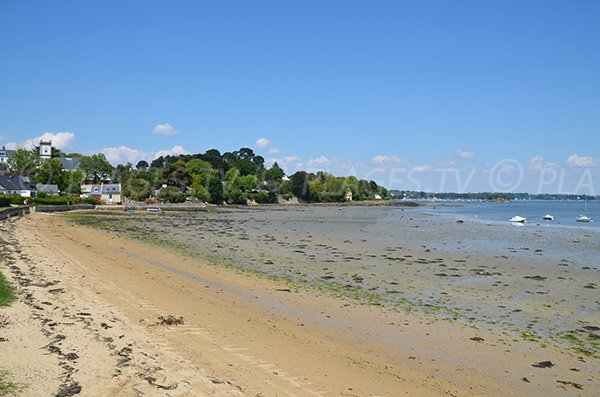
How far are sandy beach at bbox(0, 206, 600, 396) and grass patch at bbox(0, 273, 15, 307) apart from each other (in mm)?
270

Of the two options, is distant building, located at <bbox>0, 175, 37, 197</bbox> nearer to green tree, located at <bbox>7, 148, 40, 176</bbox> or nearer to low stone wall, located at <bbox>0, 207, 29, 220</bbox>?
green tree, located at <bbox>7, 148, 40, 176</bbox>

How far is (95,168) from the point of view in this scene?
110 m

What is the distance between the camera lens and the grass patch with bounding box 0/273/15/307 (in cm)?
984

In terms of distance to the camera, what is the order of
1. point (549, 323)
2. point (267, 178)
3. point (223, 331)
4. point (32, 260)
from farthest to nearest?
point (267, 178), point (32, 260), point (549, 323), point (223, 331)

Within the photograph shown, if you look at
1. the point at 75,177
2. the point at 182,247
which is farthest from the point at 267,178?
the point at 182,247

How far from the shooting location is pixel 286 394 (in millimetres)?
6406

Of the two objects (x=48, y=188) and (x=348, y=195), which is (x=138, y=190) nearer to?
(x=48, y=188)

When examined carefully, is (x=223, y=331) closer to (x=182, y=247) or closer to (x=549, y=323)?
(x=549, y=323)

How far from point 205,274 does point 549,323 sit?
1159 cm

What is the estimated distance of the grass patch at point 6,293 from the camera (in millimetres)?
9844

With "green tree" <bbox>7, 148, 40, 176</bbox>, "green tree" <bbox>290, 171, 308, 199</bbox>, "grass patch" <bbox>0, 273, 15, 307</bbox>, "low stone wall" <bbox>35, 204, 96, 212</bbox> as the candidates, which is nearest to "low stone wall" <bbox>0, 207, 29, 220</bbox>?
"low stone wall" <bbox>35, 204, 96, 212</bbox>

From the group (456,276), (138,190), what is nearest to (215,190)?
(138,190)

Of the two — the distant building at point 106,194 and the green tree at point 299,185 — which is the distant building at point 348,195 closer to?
the green tree at point 299,185

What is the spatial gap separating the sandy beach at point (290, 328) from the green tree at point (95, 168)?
97014 millimetres
